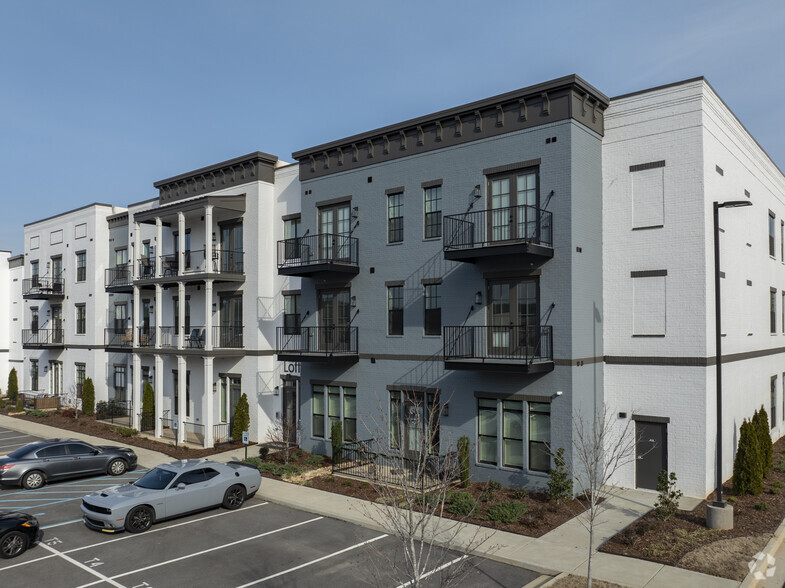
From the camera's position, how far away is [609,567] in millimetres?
13648

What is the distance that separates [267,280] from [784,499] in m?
21.7

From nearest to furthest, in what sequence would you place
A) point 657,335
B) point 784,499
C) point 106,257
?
1. point 784,499
2. point 657,335
3. point 106,257

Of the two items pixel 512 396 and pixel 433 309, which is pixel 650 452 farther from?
pixel 433 309

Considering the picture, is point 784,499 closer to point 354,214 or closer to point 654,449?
point 654,449

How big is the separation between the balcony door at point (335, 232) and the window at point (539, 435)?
972 centimetres

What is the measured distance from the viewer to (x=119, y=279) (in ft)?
125

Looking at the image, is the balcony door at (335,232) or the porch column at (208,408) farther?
the porch column at (208,408)

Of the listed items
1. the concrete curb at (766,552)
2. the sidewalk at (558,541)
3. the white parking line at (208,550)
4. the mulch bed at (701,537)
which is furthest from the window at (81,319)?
A: the concrete curb at (766,552)

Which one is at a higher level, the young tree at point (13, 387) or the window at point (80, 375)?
the window at point (80, 375)

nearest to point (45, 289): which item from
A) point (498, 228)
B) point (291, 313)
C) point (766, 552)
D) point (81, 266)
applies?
point (81, 266)

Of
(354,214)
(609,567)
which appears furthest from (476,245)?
(609,567)

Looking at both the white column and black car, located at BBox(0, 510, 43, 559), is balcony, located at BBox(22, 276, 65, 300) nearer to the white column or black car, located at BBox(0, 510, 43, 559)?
the white column

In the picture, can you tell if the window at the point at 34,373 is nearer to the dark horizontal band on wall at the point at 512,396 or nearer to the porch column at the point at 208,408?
the porch column at the point at 208,408

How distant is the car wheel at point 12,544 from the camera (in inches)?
581
